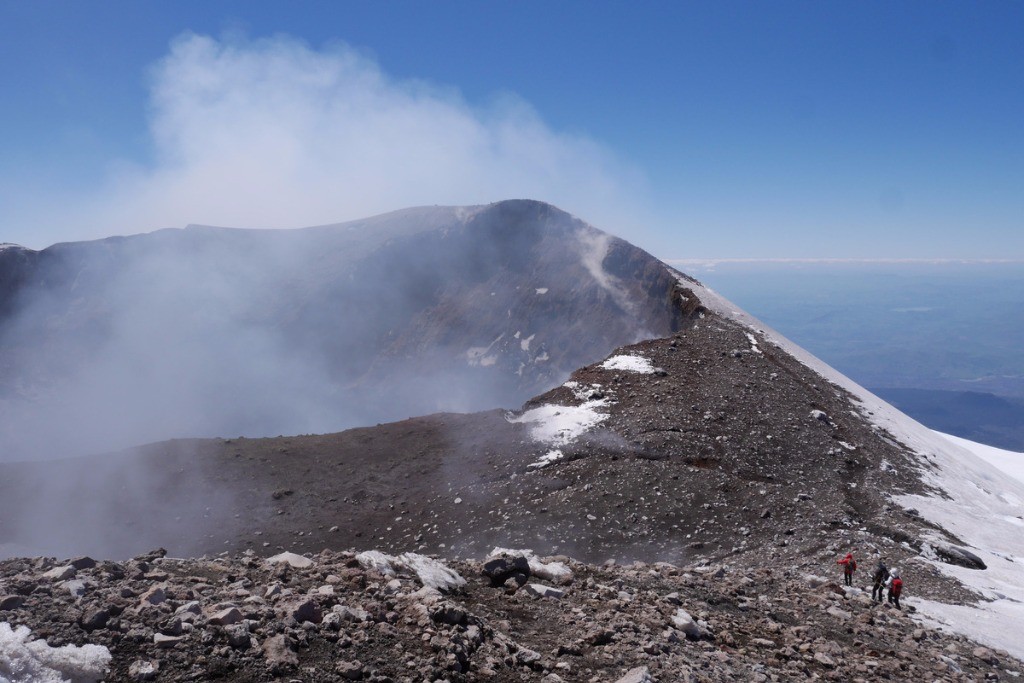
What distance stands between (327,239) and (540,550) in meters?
80.5

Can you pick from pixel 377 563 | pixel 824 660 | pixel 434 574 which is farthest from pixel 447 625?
pixel 824 660

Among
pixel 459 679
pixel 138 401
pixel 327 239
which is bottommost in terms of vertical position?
pixel 138 401

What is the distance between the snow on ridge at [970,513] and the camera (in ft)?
41.8

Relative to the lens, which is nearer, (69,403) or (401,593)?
(401,593)

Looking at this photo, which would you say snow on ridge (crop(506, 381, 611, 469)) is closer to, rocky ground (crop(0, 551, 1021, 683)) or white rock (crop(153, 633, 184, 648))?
rocky ground (crop(0, 551, 1021, 683))

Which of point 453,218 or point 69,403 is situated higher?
point 453,218

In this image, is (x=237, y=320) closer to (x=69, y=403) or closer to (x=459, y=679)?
(x=69, y=403)

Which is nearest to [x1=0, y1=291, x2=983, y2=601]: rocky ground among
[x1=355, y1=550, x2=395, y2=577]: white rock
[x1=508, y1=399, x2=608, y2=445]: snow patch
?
[x1=508, y1=399, x2=608, y2=445]: snow patch

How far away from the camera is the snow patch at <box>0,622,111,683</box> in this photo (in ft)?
17.2

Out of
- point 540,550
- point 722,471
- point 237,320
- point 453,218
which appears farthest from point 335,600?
point 237,320

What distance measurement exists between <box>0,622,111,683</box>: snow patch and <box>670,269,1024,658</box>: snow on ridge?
45.3ft

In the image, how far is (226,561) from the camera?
902cm

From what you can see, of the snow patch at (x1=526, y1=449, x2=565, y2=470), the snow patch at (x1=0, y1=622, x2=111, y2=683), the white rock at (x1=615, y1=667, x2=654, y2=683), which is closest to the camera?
the snow patch at (x1=0, y1=622, x2=111, y2=683)

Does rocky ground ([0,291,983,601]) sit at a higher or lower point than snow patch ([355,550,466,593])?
lower
